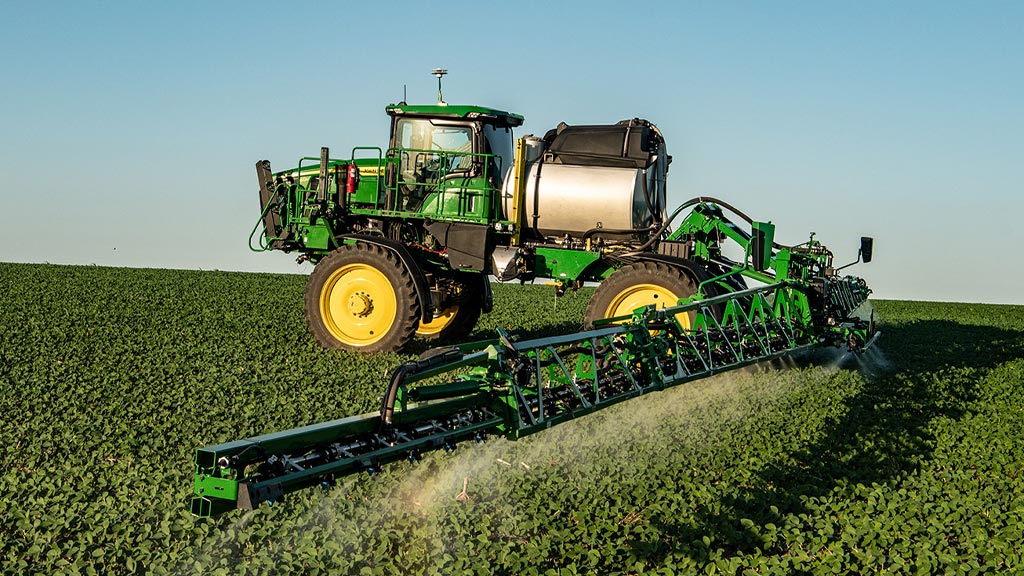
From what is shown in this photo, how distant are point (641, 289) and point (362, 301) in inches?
130

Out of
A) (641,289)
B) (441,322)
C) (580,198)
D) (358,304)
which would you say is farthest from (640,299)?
(358,304)

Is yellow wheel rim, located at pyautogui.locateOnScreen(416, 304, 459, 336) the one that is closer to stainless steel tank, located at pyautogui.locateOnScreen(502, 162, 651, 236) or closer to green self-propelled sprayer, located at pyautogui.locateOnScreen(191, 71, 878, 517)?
green self-propelled sprayer, located at pyautogui.locateOnScreen(191, 71, 878, 517)

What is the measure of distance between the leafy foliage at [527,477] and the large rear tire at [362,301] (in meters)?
0.30

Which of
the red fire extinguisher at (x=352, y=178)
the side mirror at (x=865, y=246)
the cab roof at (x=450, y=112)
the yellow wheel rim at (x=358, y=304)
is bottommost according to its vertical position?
the yellow wheel rim at (x=358, y=304)

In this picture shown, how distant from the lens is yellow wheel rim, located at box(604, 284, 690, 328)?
10680 millimetres

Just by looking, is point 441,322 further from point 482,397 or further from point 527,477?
point 482,397

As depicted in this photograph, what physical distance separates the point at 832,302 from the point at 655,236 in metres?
Result: 2.16

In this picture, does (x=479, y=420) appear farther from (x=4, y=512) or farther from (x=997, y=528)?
(x=997, y=528)

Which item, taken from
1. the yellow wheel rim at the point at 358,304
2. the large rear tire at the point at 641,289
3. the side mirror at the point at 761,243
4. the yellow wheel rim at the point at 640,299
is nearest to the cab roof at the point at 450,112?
the yellow wheel rim at the point at 358,304

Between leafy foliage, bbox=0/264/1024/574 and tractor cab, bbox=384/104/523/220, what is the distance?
6.58ft

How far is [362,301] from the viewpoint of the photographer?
11.6m

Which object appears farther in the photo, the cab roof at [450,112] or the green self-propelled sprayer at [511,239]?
the cab roof at [450,112]

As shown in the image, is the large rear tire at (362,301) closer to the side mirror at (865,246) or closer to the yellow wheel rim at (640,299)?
the yellow wheel rim at (640,299)

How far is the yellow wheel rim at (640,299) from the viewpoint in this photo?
420 inches
